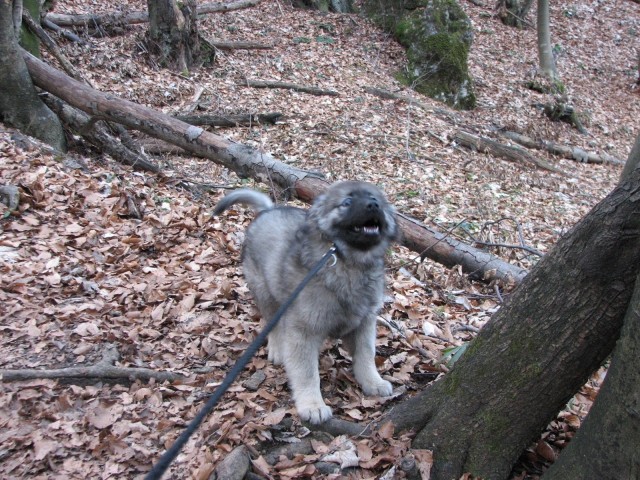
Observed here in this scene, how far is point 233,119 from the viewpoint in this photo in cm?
981

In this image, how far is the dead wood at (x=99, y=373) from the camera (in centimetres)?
361

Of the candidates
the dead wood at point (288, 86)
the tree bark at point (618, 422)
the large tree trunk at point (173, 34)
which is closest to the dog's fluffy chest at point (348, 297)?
the tree bark at point (618, 422)

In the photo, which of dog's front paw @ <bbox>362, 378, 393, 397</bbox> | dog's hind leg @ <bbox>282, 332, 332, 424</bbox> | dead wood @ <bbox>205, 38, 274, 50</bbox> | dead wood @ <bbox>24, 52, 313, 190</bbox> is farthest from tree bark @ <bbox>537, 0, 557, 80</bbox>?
dog's hind leg @ <bbox>282, 332, 332, 424</bbox>

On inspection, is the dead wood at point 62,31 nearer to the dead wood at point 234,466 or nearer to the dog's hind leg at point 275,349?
the dog's hind leg at point 275,349

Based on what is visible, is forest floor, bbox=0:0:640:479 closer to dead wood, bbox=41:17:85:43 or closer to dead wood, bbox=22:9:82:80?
dead wood, bbox=41:17:85:43

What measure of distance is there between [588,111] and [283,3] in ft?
30.0

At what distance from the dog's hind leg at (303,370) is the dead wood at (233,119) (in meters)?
6.73

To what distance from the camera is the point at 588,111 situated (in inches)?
595

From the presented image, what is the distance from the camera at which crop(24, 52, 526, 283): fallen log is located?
5930mm

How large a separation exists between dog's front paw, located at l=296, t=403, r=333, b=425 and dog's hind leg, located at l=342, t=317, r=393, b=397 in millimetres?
406

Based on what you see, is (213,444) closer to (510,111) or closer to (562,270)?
(562,270)

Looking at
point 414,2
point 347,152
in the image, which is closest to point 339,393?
point 347,152

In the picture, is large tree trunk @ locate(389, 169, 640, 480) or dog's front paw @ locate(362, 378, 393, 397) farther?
dog's front paw @ locate(362, 378, 393, 397)

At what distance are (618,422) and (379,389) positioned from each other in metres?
1.77
